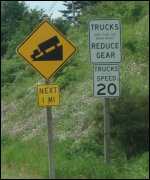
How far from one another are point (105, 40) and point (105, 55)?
10.6 inches

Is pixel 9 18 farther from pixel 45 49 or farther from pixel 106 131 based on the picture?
pixel 45 49

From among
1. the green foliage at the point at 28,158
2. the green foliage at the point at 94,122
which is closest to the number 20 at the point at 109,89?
the green foliage at the point at 94,122

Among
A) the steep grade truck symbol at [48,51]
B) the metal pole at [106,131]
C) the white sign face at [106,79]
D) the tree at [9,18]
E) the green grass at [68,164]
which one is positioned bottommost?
the green grass at [68,164]

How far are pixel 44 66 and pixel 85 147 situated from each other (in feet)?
9.10

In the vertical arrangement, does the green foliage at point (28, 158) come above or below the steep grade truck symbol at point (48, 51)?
below

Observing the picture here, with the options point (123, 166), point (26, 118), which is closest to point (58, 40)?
point (123, 166)

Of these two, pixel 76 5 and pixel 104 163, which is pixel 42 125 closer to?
pixel 104 163

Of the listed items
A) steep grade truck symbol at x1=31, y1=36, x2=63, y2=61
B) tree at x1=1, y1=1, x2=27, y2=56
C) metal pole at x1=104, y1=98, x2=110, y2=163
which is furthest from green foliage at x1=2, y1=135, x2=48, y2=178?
tree at x1=1, y1=1, x2=27, y2=56

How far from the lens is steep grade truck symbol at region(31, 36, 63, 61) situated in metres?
9.98

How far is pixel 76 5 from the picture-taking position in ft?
93.2

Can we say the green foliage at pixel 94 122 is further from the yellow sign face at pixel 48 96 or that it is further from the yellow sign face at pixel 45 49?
the yellow sign face at pixel 45 49

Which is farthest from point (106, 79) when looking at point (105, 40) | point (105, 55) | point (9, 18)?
point (9, 18)

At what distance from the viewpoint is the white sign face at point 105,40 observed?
33.9 feet

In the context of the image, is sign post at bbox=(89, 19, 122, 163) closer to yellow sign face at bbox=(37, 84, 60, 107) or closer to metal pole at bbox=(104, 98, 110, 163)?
metal pole at bbox=(104, 98, 110, 163)
